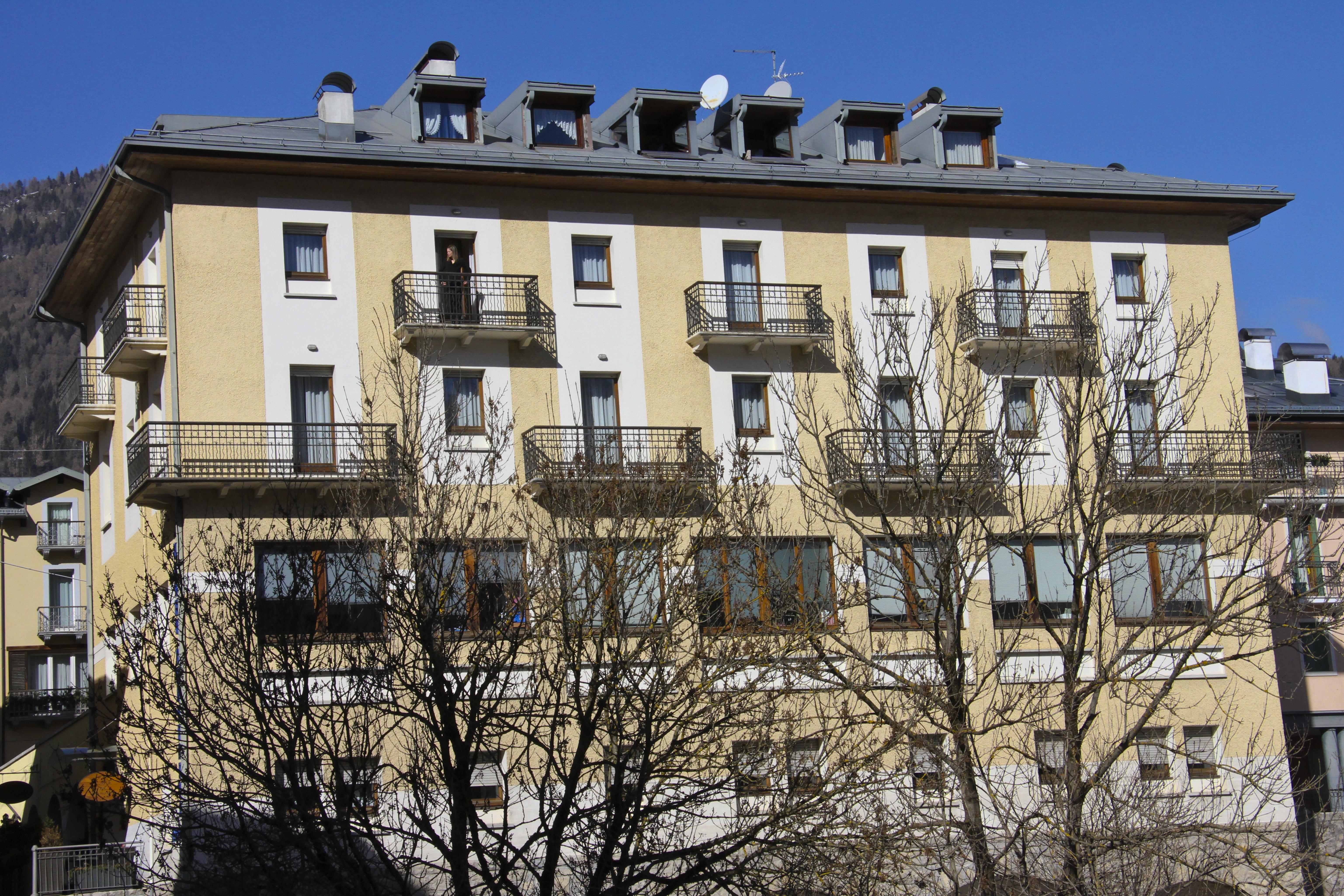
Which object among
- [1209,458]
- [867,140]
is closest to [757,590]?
[1209,458]

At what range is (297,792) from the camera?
18125 mm

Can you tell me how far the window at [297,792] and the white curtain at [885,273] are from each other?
22.0 metres

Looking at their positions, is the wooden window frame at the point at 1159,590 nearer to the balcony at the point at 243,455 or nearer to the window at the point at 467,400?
the window at the point at 467,400

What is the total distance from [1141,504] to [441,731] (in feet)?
58.9

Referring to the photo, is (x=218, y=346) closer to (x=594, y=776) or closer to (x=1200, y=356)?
(x=594, y=776)

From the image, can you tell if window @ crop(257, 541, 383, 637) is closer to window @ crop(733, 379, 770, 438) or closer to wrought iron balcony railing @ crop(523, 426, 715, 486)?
wrought iron balcony railing @ crop(523, 426, 715, 486)

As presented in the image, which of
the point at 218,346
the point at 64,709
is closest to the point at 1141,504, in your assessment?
the point at 218,346

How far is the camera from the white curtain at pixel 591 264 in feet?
116

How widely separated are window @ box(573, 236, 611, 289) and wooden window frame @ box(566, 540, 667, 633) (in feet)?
46.2

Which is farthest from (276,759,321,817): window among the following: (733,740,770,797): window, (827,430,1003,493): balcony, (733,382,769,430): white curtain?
(733,382,769,430): white curtain

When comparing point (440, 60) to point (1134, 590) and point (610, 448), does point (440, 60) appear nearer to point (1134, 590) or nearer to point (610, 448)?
point (610, 448)

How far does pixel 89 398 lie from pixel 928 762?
25.2 meters

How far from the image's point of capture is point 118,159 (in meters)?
31.8

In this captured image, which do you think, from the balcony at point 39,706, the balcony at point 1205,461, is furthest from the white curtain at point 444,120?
the balcony at point 39,706
